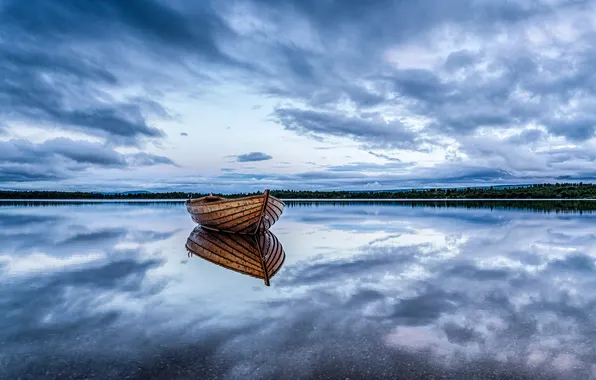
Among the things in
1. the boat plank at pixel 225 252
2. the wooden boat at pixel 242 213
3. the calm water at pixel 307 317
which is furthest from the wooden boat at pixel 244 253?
the wooden boat at pixel 242 213

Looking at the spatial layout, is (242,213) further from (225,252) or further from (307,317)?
(307,317)

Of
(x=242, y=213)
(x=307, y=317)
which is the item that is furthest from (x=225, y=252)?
(x=307, y=317)

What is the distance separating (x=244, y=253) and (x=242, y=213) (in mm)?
4375

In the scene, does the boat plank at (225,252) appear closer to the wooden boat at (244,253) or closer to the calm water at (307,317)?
the wooden boat at (244,253)

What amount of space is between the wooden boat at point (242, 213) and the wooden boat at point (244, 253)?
613mm

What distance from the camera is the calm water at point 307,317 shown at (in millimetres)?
4281

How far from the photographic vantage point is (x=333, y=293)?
7219mm

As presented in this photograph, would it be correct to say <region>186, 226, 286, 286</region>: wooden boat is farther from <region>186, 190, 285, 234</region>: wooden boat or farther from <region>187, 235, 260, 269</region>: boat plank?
<region>186, 190, 285, 234</region>: wooden boat

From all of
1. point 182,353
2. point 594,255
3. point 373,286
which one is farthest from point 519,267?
point 182,353

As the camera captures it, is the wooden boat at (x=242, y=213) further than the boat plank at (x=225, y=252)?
Yes

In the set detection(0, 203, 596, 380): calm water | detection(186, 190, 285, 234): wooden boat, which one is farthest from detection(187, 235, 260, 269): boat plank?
detection(186, 190, 285, 234): wooden boat

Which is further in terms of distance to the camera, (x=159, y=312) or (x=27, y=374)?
(x=159, y=312)

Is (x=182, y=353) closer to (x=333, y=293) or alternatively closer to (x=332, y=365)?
(x=332, y=365)

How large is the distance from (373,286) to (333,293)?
0.90 m
